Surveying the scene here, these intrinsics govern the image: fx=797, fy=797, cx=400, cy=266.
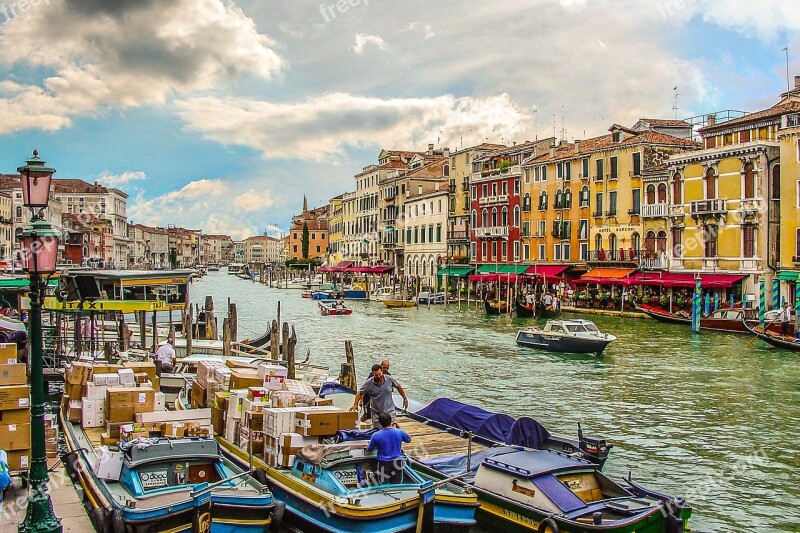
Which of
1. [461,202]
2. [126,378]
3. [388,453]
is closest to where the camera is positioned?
[388,453]

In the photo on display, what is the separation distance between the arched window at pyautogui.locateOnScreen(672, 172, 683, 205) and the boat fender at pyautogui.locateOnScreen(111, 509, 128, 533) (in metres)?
37.9

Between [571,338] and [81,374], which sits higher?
[81,374]

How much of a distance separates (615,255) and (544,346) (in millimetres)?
19224

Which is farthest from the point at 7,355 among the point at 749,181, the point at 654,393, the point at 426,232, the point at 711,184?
the point at 426,232

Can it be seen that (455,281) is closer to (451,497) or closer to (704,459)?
(704,459)

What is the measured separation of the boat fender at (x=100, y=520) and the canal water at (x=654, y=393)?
7.13 meters

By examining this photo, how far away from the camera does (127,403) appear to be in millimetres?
10750

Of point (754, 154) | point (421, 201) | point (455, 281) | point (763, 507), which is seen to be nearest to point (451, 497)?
point (763, 507)

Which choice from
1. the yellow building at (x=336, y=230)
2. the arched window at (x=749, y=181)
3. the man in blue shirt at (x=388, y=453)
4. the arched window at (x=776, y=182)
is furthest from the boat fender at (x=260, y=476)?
the yellow building at (x=336, y=230)

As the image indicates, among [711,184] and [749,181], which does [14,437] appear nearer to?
[749,181]

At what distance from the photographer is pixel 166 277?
2622cm

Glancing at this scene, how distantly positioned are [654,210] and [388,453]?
1462 inches

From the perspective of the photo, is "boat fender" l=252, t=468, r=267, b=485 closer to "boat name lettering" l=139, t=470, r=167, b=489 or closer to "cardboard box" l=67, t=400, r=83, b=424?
"boat name lettering" l=139, t=470, r=167, b=489

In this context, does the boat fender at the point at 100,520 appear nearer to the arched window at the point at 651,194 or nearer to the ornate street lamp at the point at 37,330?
the ornate street lamp at the point at 37,330
